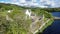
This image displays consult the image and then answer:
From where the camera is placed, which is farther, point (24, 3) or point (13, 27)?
point (24, 3)

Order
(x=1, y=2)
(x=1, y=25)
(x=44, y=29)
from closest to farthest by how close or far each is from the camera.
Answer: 1. (x=1, y=25)
2. (x=44, y=29)
3. (x=1, y=2)

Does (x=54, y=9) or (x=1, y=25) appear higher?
(x=1, y=25)

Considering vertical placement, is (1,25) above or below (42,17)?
above

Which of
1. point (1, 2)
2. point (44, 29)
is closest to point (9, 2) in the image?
point (1, 2)

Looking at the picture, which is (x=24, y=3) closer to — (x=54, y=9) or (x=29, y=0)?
(x=29, y=0)

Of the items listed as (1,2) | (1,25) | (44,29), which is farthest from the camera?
(1,2)

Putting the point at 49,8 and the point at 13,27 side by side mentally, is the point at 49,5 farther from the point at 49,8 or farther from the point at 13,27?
the point at 13,27

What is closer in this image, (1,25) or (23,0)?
(1,25)

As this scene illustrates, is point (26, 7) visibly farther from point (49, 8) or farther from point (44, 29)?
point (44, 29)

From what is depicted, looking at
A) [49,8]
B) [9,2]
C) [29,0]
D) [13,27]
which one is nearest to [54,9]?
[49,8]
